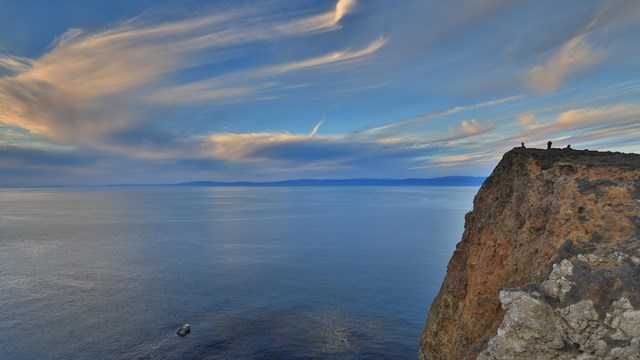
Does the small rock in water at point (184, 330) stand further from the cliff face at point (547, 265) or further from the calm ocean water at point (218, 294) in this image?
the cliff face at point (547, 265)

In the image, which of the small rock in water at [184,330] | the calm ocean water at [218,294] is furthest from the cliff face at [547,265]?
the small rock in water at [184,330]

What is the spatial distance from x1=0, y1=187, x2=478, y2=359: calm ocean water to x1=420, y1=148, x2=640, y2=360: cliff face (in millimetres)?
22113

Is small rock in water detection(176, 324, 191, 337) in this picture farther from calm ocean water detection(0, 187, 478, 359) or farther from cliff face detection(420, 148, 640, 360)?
cliff face detection(420, 148, 640, 360)

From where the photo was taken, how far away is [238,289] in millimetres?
65188

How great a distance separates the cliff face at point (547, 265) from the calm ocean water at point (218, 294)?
22.1 m

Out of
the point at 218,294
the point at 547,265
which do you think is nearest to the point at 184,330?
the point at 218,294

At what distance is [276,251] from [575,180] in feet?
284

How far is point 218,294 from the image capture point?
62.8 m

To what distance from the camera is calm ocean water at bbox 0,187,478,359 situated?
43.1m

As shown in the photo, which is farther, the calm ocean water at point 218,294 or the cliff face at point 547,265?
the calm ocean water at point 218,294

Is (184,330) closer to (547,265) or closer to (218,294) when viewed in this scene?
(218,294)

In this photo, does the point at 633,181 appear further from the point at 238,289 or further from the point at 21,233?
the point at 21,233

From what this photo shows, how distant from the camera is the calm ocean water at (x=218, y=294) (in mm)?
43125

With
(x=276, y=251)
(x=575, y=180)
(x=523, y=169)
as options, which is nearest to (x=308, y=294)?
(x=276, y=251)
